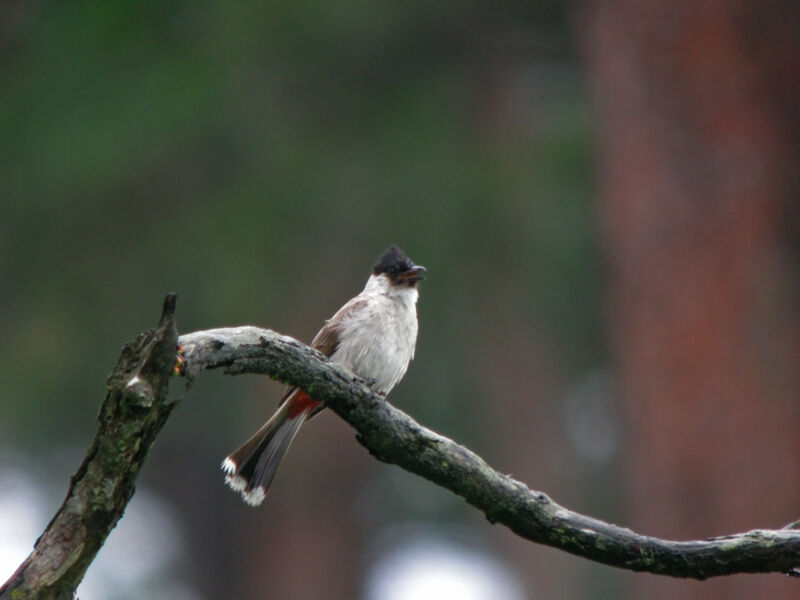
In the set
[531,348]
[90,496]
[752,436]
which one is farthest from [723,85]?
[90,496]

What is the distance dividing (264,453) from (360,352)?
75 centimetres

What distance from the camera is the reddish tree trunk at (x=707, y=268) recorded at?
25.5ft

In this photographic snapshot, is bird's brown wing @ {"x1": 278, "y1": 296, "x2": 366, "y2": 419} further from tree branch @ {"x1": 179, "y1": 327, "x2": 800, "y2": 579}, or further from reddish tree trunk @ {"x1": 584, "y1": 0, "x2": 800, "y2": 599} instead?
reddish tree trunk @ {"x1": 584, "y1": 0, "x2": 800, "y2": 599}

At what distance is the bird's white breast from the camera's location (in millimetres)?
4617

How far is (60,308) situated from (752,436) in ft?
23.2

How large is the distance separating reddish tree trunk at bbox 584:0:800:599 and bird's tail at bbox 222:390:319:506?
4223mm

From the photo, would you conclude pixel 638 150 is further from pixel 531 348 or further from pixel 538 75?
pixel 531 348

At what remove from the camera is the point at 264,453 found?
4.03m

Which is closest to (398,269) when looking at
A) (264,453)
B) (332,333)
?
(332,333)

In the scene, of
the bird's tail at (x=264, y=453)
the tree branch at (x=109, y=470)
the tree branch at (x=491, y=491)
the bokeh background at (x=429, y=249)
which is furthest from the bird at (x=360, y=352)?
the bokeh background at (x=429, y=249)

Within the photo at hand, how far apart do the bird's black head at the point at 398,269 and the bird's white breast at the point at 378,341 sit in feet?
0.60

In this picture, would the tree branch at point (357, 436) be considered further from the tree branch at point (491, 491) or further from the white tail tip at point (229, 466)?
the white tail tip at point (229, 466)

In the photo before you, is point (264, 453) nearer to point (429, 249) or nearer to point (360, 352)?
point (360, 352)

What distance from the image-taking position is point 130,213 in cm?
1082
